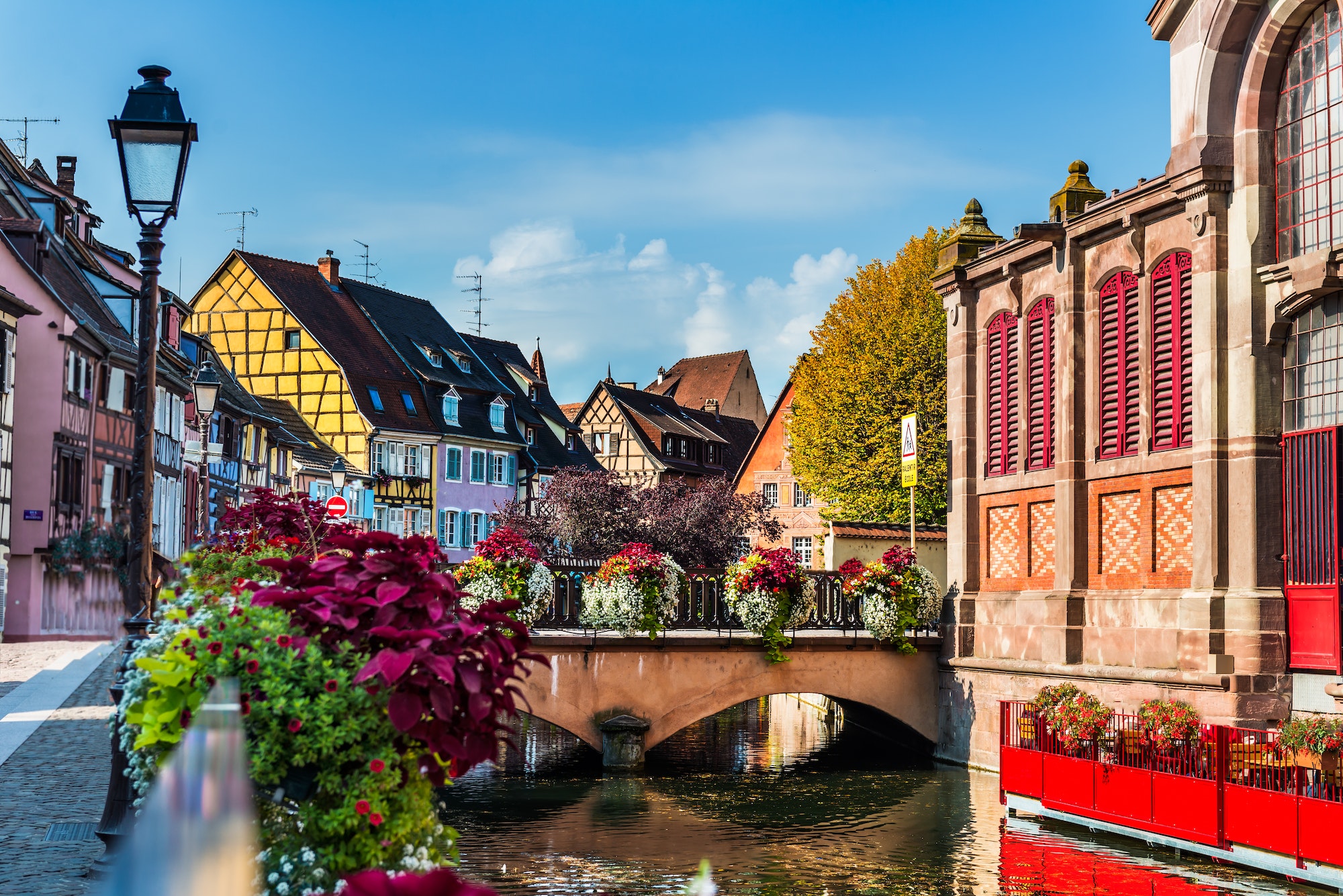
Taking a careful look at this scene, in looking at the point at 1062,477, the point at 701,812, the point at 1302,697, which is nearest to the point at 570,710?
the point at 701,812

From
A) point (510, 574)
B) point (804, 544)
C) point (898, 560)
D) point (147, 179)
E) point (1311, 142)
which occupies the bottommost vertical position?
point (510, 574)

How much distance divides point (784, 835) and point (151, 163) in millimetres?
11096

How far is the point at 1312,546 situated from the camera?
15.9 meters

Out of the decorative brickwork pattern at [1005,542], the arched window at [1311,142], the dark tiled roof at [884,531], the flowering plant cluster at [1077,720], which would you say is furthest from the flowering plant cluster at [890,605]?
the dark tiled roof at [884,531]

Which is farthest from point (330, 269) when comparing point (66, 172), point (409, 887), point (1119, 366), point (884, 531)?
point (409, 887)

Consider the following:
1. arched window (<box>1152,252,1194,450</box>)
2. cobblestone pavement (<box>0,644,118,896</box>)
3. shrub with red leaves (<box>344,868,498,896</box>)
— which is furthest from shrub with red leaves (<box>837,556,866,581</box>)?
shrub with red leaves (<box>344,868,498,896</box>)

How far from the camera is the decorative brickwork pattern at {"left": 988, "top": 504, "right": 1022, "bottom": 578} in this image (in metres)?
21.7

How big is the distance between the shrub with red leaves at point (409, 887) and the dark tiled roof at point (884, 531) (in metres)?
32.5

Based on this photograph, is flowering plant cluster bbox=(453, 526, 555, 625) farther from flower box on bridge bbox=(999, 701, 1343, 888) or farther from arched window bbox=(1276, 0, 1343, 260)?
arched window bbox=(1276, 0, 1343, 260)

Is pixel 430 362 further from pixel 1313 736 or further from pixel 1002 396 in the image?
pixel 1313 736

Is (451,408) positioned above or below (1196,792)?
Answer: above

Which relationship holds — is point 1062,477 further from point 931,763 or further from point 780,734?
point 780,734

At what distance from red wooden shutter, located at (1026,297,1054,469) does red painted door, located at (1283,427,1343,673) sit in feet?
15.8

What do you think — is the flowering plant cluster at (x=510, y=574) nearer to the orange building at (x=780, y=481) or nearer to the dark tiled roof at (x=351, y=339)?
the dark tiled roof at (x=351, y=339)
